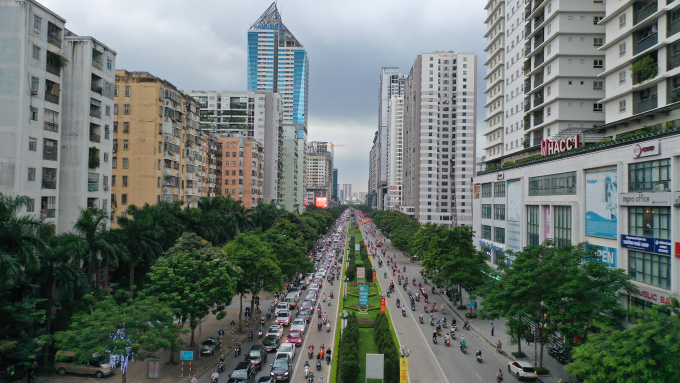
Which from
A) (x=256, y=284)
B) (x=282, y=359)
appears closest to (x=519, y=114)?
(x=256, y=284)

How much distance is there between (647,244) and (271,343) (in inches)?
1116

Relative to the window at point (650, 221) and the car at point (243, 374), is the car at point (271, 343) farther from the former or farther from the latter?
the window at point (650, 221)

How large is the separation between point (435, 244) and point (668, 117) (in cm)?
2682

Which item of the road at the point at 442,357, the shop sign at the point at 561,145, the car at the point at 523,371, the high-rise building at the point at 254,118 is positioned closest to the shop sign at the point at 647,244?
the car at the point at 523,371

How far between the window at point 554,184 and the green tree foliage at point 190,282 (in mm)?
30476

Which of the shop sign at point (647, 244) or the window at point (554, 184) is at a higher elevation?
the window at point (554, 184)

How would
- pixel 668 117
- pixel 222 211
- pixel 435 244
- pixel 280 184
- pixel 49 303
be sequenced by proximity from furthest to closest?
pixel 280 184, pixel 222 211, pixel 435 244, pixel 668 117, pixel 49 303

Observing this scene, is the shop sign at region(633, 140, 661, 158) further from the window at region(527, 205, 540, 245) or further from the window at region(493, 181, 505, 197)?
the window at region(493, 181, 505, 197)

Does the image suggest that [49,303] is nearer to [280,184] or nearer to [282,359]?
[282,359]

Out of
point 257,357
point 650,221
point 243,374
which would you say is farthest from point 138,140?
point 650,221

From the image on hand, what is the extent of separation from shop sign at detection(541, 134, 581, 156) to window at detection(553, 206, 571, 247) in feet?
18.7

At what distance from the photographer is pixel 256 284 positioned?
39906mm

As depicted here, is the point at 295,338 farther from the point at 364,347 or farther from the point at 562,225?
the point at 562,225

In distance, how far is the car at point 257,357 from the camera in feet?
97.4
